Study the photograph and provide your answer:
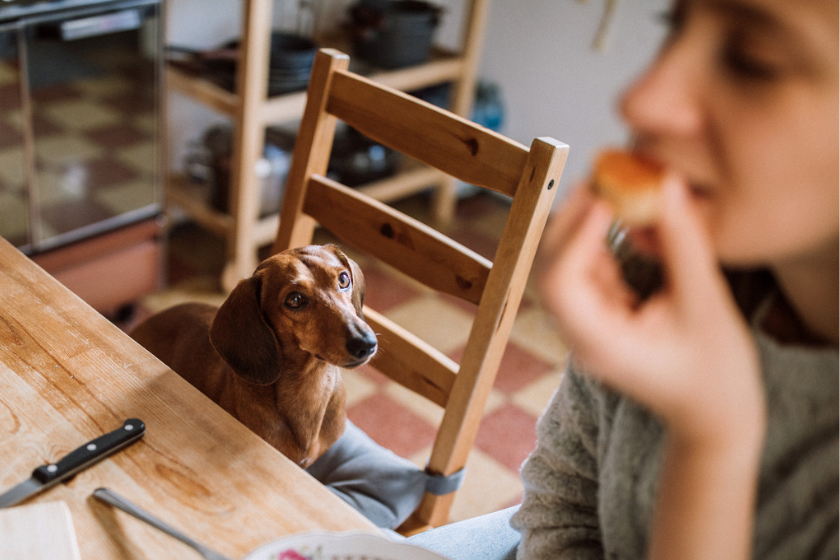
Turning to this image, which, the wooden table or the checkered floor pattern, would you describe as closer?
the wooden table

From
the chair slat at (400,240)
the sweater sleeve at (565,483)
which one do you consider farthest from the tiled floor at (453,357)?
the sweater sleeve at (565,483)

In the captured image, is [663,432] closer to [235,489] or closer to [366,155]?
[235,489]

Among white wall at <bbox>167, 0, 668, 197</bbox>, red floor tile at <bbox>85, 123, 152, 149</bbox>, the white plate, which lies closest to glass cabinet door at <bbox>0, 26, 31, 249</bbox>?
red floor tile at <bbox>85, 123, 152, 149</bbox>

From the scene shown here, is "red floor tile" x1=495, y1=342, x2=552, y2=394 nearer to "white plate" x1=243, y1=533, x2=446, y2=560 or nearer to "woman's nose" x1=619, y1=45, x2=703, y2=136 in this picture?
"white plate" x1=243, y1=533, x2=446, y2=560

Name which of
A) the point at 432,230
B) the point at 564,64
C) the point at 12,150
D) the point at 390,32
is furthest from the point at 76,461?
the point at 564,64

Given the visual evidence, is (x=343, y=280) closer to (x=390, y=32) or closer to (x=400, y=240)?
(x=400, y=240)

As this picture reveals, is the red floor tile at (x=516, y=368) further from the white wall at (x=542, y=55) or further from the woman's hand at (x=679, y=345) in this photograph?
the woman's hand at (x=679, y=345)

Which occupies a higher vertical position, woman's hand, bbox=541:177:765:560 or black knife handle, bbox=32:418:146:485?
woman's hand, bbox=541:177:765:560

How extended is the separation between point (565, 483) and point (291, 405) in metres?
0.31

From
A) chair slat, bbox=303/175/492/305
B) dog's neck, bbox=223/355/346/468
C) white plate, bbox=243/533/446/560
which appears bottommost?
dog's neck, bbox=223/355/346/468

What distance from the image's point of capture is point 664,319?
0.35m

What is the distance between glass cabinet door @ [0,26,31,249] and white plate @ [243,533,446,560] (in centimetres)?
150

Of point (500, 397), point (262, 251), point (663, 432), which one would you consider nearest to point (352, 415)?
point (500, 397)

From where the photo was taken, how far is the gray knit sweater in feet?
1.53
